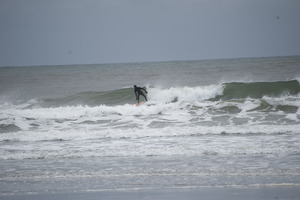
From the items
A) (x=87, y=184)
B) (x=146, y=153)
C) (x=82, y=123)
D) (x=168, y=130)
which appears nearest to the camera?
(x=87, y=184)

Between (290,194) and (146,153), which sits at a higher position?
(146,153)

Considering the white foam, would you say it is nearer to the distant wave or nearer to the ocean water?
the distant wave

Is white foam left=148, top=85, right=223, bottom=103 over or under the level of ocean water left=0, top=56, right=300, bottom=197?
over

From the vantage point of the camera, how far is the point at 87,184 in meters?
6.42

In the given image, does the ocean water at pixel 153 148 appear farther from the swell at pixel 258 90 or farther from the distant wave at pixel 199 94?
the swell at pixel 258 90

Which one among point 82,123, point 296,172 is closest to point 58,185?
point 296,172

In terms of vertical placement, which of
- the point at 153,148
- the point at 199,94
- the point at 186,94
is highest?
the point at 186,94

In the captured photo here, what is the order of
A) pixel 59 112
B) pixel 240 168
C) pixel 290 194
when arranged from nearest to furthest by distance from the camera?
pixel 290 194 < pixel 240 168 < pixel 59 112

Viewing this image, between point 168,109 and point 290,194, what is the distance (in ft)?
37.9

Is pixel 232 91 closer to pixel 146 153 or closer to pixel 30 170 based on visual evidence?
pixel 146 153

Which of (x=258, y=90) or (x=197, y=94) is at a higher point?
(x=197, y=94)

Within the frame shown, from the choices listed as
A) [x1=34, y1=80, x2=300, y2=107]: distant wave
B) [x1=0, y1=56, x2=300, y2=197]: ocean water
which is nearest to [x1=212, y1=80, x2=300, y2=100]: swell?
[x1=34, y1=80, x2=300, y2=107]: distant wave

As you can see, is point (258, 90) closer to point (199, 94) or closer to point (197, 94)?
point (199, 94)

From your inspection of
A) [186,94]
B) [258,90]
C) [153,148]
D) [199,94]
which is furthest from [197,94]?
[153,148]
